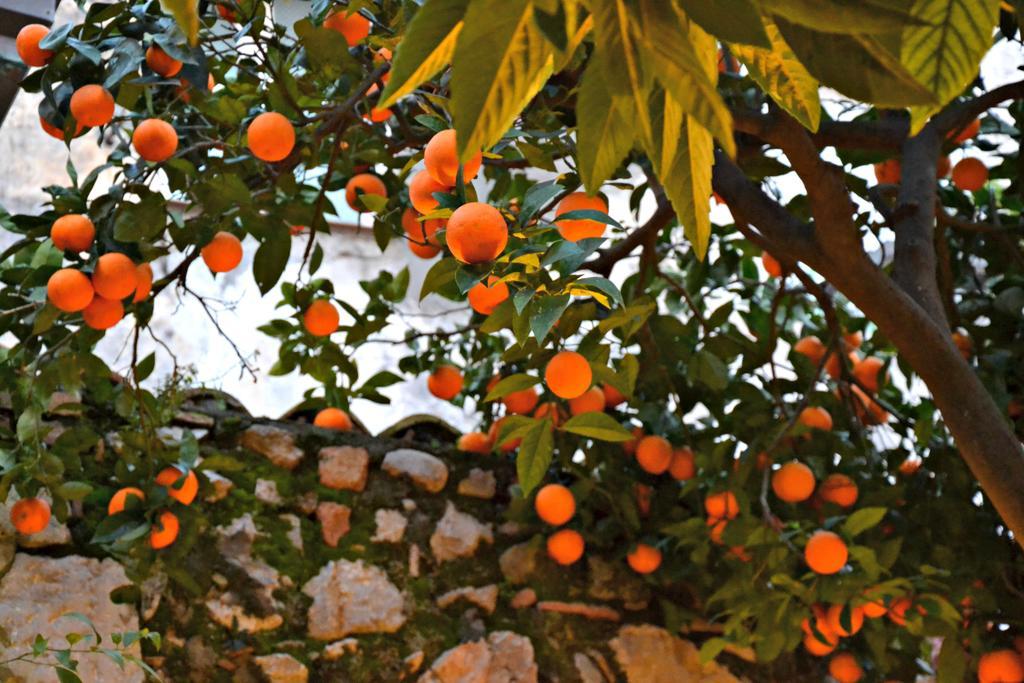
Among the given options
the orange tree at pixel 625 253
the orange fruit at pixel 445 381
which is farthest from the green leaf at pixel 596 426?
the orange fruit at pixel 445 381

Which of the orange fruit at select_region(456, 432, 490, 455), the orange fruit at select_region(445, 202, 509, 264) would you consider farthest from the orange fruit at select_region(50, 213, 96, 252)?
the orange fruit at select_region(456, 432, 490, 455)

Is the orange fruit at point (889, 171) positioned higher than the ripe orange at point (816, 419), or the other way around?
the orange fruit at point (889, 171)

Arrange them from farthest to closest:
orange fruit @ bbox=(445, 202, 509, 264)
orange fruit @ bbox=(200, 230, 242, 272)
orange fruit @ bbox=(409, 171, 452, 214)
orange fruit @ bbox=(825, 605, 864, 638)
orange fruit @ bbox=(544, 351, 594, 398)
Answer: orange fruit @ bbox=(825, 605, 864, 638)
orange fruit @ bbox=(200, 230, 242, 272)
orange fruit @ bbox=(544, 351, 594, 398)
orange fruit @ bbox=(409, 171, 452, 214)
orange fruit @ bbox=(445, 202, 509, 264)

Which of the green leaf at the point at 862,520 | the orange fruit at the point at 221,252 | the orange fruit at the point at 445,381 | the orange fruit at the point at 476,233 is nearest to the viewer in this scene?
the orange fruit at the point at 476,233

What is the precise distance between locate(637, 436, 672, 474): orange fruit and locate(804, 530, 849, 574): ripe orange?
1.46ft

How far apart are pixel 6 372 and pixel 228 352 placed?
1566 mm

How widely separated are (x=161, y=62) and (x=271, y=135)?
0.57 feet

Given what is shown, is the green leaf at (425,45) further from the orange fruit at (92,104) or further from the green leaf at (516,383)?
the orange fruit at (92,104)

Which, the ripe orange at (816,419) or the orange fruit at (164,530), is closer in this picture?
the orange fruit at (164,530)

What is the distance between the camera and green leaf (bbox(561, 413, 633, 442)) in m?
1.20

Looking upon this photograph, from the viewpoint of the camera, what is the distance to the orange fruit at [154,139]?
1.48m

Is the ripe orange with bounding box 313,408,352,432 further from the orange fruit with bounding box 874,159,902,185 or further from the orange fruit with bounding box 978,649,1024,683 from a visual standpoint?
the orange fruit with bounding box 978,649,1024,683

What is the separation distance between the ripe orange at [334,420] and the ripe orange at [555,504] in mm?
459

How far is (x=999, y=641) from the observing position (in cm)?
195
